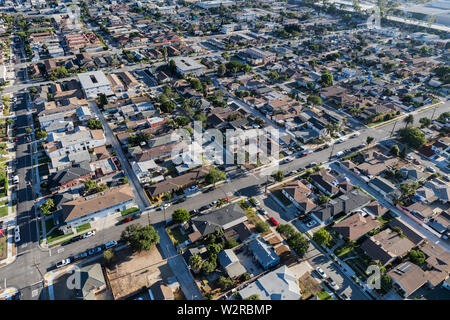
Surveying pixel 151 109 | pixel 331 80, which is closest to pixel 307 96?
pixel 331 80

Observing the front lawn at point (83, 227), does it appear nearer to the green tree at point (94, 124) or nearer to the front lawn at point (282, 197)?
the green tree at point (94, 124)

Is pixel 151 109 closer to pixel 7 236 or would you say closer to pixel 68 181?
pixel 68 181

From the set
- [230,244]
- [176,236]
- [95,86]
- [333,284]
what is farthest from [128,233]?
[95,86]

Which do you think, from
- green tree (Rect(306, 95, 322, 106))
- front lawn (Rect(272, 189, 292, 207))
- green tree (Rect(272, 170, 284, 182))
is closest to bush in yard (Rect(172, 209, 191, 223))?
front lawn (Rect(272, 189, 292, 207))

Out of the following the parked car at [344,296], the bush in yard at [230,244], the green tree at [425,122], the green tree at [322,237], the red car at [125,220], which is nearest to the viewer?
the parked car at [344,296]

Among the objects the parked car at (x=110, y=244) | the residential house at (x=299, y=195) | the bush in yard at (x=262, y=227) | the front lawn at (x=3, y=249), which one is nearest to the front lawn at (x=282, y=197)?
the residential house at (x=299, y=195)

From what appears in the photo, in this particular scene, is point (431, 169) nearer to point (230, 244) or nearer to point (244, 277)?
point (230, 244)
